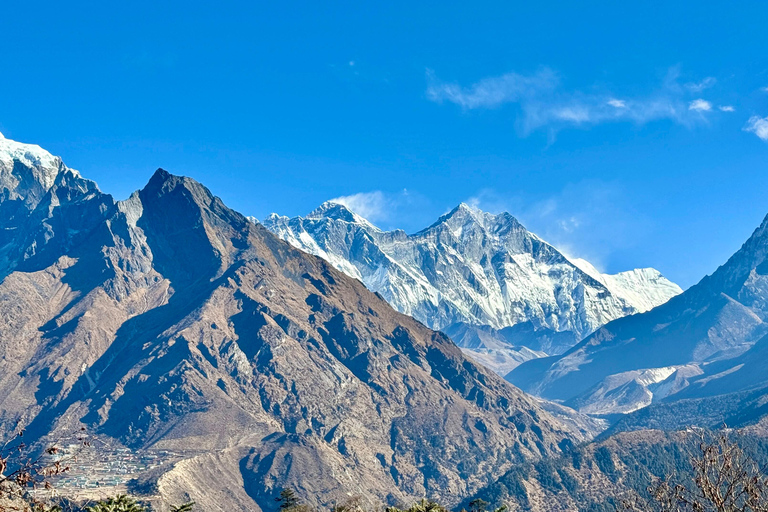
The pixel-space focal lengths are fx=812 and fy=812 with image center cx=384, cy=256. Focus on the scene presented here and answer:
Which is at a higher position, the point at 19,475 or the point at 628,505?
the point at 19,475

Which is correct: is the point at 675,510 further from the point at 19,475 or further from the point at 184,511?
the point at 184,511

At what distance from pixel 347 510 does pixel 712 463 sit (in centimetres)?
10105

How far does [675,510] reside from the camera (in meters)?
58.2

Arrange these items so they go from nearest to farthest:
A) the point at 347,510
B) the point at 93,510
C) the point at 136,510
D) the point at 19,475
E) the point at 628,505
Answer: the point at 19,475 → the point at 628,505 → the point at 93,510 → the point at 136,510 → the point at 347,510

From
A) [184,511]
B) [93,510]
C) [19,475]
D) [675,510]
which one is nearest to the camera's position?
[19,475]

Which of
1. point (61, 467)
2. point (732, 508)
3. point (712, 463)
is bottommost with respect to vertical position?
point (732, 508)

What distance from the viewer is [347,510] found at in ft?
463

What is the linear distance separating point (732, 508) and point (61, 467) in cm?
4231

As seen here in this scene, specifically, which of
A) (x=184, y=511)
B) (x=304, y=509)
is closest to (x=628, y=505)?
(x=184, y=511)

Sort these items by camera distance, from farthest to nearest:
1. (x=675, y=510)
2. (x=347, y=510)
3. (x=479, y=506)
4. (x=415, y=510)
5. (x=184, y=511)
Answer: (x=479, y=506) < (x=347, y=510) < (x=415, y=510) < (x=184, y=511) < (x=675, y=510)

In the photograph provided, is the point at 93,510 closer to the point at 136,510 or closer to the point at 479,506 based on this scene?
the point at 136,510

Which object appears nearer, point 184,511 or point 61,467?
point 61,467

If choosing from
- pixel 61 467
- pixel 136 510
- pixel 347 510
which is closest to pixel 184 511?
pixel 136 510

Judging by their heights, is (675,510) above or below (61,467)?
below
